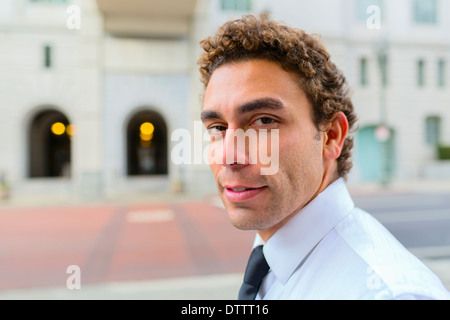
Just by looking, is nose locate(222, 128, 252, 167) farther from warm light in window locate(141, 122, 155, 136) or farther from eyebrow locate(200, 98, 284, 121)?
warm light in window locate(141, 122, 155, 136)

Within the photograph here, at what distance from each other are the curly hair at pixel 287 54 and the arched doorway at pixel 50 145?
16819 mm

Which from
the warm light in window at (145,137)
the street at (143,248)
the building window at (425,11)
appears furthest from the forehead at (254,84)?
the building window at (425,11)

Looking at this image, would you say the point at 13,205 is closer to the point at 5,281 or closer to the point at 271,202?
the point at 5,281

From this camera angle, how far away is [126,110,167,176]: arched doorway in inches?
685

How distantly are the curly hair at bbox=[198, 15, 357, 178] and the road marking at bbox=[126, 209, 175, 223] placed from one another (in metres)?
8.12

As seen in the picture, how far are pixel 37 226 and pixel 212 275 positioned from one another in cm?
592

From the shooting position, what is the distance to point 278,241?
112 centimetres

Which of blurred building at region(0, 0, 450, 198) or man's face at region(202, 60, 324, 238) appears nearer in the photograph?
man's face at region(202, 60, 324, 238)

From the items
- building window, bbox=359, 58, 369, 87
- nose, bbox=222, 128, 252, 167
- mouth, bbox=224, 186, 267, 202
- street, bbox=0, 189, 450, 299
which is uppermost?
building window, bbox=359, 58, 369, 87

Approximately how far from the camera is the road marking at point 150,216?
9.05 m

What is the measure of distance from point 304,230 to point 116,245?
5956 millimetres

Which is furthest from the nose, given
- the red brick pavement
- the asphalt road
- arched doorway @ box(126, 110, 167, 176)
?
arched doorway @ box(126, 110, 167, 176)

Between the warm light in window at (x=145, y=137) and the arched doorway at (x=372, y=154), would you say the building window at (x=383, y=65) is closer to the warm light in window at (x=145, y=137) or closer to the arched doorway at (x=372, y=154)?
the arched doorway at (x=372, y=154)
